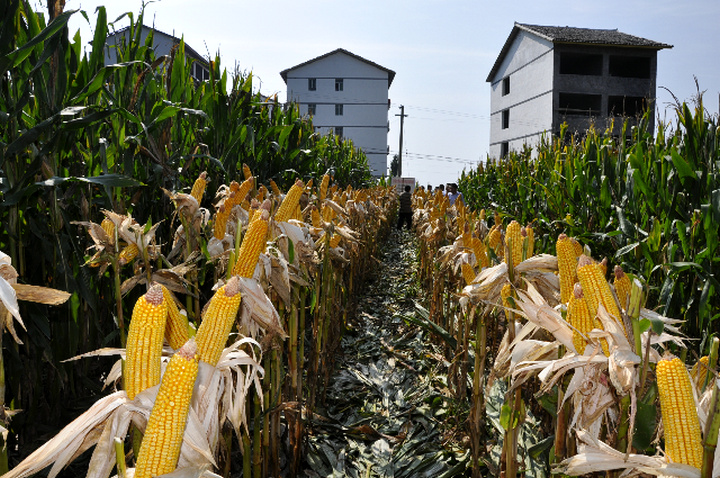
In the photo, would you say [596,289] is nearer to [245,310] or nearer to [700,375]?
[700,375]

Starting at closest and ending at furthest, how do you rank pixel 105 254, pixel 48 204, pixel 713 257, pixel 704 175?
pixel 105 254
pixel 48 204
pixel 713 257
pixel 704 175

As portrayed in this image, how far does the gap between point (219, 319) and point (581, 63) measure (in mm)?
44492

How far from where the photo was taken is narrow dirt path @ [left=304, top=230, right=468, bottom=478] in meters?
3.67

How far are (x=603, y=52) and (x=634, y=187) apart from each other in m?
34.8

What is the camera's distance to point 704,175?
14.5 feet

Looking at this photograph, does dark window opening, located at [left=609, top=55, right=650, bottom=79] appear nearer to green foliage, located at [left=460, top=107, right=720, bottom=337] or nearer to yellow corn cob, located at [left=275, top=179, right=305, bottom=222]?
green foliage, located at [left=460, top=107, right=720, bottom=337]

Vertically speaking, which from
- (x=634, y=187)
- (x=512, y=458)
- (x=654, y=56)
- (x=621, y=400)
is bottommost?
(x=512, y=458)

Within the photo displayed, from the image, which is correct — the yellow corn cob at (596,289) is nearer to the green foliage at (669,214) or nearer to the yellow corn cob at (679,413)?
the yellow corn cob at (679,413)

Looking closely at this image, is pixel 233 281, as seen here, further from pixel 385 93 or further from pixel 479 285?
pixel 385 93

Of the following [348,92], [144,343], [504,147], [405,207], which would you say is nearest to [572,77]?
[504,147]

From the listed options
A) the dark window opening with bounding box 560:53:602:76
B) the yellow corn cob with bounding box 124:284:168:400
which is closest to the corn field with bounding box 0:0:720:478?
the yellow corn cob with bounding box 124:284:168:400

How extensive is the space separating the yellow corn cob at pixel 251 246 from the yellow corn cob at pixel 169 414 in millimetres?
814

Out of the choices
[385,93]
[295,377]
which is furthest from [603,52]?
[295,377]

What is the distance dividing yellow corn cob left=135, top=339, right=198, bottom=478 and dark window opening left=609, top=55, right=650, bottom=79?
41.0 meters
